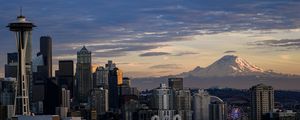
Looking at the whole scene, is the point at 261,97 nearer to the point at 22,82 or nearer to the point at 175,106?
the point at 175,106

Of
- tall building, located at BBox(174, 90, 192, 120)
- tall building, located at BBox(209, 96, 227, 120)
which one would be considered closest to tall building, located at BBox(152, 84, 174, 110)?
tall building, located at BBox(174, 90, 192, 120)

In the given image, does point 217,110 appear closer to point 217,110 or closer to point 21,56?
point 217,110

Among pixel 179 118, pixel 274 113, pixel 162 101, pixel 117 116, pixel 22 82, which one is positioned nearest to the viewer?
pixel 22 82

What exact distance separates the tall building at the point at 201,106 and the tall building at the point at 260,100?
20.7 feet

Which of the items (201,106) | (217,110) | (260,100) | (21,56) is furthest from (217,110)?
(21,56)

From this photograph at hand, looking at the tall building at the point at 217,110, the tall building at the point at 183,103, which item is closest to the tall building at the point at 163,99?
the tall building at the point at 183,103

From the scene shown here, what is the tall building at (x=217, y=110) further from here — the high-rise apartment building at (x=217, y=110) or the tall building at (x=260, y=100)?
the tall building at (x=260, y=100)

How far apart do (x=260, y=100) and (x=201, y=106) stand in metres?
8.40

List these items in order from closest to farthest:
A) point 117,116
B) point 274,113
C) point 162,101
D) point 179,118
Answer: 1. point 274,113
2. point 179,118
3. point 117,116
4. point 162,101

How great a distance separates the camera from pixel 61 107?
304 feet

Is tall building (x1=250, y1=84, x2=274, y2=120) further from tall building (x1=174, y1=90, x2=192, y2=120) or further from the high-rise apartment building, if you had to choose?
tall building (x1=174, y1=90, x2=192, y2=120)

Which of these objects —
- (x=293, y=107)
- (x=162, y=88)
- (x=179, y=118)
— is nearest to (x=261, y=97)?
(x=293, y=107)

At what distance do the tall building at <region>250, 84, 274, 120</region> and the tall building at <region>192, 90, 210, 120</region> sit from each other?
248 inches

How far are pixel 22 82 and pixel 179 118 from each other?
25683mm
